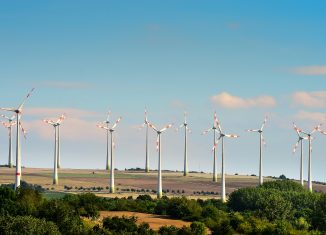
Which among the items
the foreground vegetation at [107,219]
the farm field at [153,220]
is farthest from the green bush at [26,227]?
the farm field at [153,220]

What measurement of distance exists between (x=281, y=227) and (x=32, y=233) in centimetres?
5375

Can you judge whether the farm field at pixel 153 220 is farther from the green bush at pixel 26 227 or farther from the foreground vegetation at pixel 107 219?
the green bush at pixel 26 227

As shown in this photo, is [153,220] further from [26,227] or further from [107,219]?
[26,227]

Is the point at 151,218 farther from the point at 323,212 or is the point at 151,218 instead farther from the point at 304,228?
the point at 323,212

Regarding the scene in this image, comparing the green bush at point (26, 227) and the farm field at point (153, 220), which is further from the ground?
the green bush at point (26, 227)

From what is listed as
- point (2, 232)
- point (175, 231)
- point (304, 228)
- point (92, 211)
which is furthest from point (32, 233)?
point (304, 228)

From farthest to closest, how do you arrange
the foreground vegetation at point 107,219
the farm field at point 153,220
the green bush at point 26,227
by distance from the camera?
1. the farm field at point 153,220
2. the foreground vegetation at point 107,219
3. the green bush at point 26,227

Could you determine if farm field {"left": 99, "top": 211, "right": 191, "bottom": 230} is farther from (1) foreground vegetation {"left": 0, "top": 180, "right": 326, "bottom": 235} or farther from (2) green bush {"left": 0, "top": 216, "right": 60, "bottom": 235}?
(2) green bush {"left": 0, "top": 216, "right": 60, "bottom": 235}

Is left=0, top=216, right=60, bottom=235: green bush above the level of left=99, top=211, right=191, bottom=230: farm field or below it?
above

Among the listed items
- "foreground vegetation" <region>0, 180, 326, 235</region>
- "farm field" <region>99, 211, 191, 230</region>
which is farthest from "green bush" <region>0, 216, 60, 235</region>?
"farm field" <region>99, 211, 191, 230</region>

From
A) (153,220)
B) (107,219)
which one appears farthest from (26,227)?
(153,220)

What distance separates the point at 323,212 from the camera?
19475 centimetres

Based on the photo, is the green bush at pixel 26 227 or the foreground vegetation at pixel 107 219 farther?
the foreground vegetation at pixel 107 219

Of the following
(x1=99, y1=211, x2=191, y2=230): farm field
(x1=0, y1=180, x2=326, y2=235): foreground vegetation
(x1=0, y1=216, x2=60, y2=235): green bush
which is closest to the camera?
(x1=0, y1=216, x2=60, y2=235): green bush
